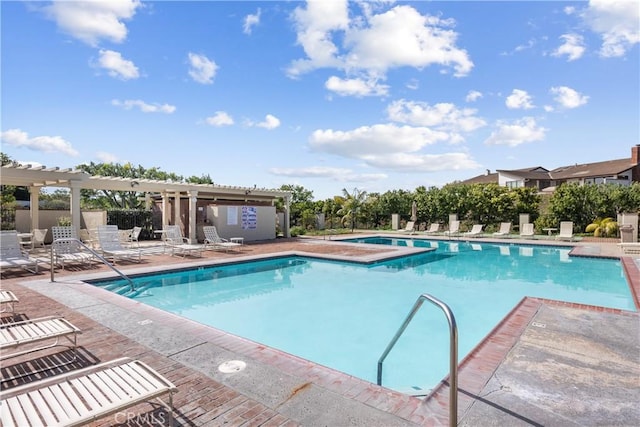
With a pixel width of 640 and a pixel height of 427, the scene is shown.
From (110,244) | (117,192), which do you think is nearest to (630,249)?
(110,244)

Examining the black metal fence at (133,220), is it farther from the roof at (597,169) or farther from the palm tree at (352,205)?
the roof at (597,169)

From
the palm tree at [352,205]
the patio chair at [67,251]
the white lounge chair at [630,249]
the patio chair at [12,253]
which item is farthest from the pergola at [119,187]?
the white lounge chair at [630,249]

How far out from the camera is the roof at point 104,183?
12.2 metres

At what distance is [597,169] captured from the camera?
126 ft

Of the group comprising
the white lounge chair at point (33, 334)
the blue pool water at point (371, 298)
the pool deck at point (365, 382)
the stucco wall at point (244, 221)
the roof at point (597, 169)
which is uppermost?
the roof at point (597, 169)

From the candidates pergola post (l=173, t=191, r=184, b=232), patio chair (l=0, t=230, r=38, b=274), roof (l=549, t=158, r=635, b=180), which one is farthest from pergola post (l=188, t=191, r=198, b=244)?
roof (l=549, t=158, r=635, b=180)

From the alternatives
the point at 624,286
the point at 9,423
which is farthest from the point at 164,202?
the point at 624,286

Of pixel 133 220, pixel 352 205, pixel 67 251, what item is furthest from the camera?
pixel 352 205

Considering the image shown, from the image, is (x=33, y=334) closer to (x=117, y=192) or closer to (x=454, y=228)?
(x=454, y=228)

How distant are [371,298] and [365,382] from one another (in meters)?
5.26

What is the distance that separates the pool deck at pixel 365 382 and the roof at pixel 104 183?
810cm

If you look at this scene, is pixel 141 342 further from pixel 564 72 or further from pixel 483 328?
pixel 564 72

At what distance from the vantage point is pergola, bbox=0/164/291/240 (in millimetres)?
12367

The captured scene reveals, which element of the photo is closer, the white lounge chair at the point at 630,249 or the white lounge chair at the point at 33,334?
the white lounge chair at the point at 33,334
